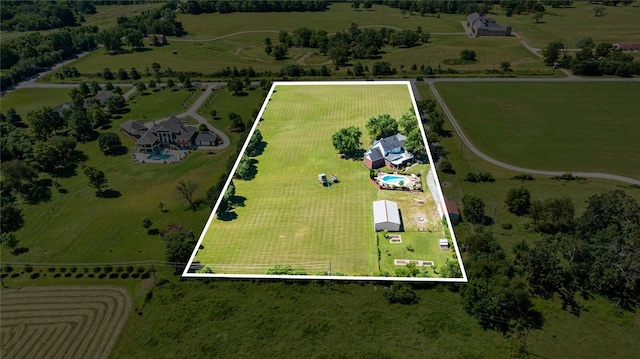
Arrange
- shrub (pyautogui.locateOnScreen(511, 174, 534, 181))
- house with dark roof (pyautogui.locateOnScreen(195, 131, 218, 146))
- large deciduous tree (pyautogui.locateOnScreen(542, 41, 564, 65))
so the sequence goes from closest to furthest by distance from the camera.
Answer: shrub (pyautogui.locateOnScreen(511, 174, 534, 181)) < house with dark roof (pyautogui.locateOnScreen(195, 131, 218, 146)) < large deciduous tree (pyautogui.locateOnScreen(542, 41, 564, 65))

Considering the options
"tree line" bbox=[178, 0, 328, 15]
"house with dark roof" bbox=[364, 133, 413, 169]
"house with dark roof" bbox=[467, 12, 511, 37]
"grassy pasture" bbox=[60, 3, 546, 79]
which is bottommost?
"house with dark roof" bbox=[364, 133, 413, 169]

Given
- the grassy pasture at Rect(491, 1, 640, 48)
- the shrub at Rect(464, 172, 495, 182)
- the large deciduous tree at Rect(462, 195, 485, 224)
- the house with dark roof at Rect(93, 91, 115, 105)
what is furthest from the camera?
the grassy pasture at Rect(491, 1, 640, 48)

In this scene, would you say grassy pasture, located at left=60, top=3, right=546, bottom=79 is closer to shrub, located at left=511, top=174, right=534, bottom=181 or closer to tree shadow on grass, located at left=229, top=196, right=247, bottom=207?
shrub, located at left=511, top=174, right=534, bottom=181

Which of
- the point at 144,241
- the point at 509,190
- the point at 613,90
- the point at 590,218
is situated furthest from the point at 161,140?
the point at 613,90

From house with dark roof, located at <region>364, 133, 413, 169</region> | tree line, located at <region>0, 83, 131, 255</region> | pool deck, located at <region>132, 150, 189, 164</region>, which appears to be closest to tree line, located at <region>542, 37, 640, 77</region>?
house with dark roof, located at <region>364, 133, 413, 169</region>

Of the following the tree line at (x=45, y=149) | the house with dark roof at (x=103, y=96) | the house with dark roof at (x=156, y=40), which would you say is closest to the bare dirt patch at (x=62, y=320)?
the tree line at (x=45, y=149)

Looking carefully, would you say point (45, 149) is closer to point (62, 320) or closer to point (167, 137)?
point (167, 137)

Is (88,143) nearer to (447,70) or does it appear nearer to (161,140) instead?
(161,140)

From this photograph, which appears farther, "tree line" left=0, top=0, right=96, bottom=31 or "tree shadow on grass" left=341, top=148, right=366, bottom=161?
"tree line" left=0, top=0, right=96, bottom=31
